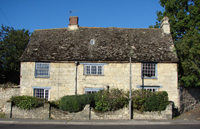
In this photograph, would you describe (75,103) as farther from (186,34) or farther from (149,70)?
(186,34)

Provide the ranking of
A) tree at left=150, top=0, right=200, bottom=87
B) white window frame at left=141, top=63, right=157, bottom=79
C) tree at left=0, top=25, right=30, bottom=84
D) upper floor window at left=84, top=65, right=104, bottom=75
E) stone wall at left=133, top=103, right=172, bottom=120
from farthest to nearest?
tree at left=0, top=25, right=30, bottom=84
upper floor window at left=84, top=65, right=104, bottom=75
white window frame at left=141, top=63, right=157, bottom=79
tree at left=150, top=0, right=200, bottom=87
stone wall at left=133, top=103, right=172, bottom=120

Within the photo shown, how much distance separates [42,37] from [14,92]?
697cm

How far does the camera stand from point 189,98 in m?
19.5

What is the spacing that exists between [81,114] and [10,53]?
17.6 metres

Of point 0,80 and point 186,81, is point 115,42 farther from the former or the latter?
point 0,80

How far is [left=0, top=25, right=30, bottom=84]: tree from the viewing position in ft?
88.0

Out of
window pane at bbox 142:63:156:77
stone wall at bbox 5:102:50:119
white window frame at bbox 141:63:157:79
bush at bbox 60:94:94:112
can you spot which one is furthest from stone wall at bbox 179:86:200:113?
stone wall at bbox 5:102:50:119

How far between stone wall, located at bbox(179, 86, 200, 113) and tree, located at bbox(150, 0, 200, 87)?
98cm

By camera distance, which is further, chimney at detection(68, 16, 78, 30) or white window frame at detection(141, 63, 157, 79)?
chimney at detection(68, 16, 78, 30)

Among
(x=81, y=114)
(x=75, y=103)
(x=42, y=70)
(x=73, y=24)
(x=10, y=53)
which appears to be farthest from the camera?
(x=10, y=53)

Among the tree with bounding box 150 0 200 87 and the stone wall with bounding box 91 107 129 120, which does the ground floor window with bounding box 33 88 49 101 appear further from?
the tree with bounding box 150 0 200 87

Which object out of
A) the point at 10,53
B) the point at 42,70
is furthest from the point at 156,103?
the point at 10,53

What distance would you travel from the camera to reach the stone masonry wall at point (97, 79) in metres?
19.2

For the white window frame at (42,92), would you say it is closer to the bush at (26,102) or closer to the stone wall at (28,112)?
the bush at (26,102)
